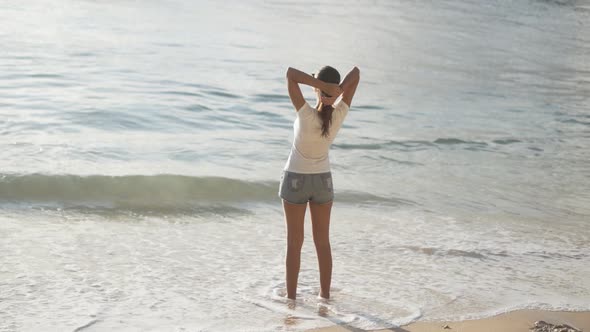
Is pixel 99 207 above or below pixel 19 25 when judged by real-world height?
below

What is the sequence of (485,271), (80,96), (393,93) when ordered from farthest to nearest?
(393,93)
(80,96)
(485,271)

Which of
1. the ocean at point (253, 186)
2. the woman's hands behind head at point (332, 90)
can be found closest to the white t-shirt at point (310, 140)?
the woman's hands behind head at point (332, 90)

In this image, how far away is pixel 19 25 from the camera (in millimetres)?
23719

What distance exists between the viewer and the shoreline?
5.67 m

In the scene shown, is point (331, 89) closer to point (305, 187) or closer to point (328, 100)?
point (328, 100)

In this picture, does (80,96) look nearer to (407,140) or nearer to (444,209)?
(407,140)

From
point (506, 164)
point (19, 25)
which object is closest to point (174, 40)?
point (19, 25)

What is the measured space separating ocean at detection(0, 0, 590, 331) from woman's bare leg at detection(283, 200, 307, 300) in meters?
0.23

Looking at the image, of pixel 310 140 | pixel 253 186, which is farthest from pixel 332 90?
pixel 253 186

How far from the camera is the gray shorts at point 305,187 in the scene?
5641 mm

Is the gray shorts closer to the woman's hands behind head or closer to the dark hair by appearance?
the dark hair

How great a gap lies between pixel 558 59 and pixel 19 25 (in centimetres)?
1577

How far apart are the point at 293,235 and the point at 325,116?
2.69 feet

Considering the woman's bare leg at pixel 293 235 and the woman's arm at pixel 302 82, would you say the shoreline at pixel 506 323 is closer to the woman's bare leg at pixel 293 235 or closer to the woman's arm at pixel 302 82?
the woman's bare leg at pixel 293 235
